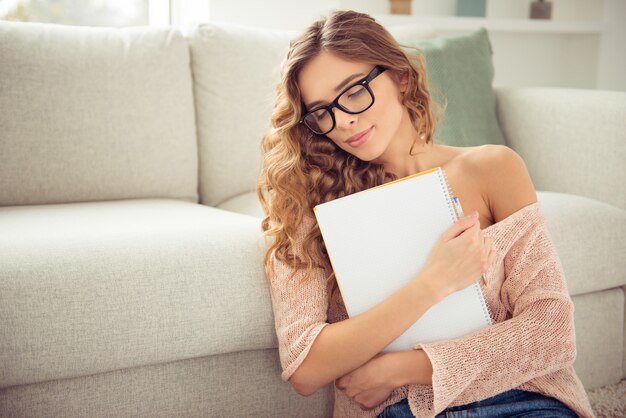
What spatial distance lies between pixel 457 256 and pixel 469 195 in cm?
19

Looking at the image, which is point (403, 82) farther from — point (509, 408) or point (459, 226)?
point (509, 408)

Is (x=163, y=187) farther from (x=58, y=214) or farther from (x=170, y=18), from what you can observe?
(x=170, y=18)

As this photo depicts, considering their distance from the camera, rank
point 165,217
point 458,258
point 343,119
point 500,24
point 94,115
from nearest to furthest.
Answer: point 458,258 < point 343,119 < point 165,217 < point 94,115 < point 500,24

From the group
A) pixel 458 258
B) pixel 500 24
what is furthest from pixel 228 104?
pixel 500 24

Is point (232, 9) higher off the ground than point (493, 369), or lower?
higher

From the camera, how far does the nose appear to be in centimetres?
105

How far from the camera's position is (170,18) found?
247cm

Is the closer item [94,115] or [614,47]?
[94,115]

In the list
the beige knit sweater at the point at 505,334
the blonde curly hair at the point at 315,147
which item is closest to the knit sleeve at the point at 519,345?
the beige knit sweater at the point at 505,334

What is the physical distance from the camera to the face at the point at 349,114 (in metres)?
1.05

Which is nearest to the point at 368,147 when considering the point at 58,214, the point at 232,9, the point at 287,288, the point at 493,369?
the point at 287,288

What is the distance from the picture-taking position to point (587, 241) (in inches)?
56.9

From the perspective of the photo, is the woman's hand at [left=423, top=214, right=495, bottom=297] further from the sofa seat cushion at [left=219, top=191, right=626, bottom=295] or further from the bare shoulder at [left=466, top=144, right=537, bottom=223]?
the sofa seat cushion at [left=219, top=191, right=626, bottom=295]

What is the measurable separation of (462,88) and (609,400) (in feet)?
2.91
